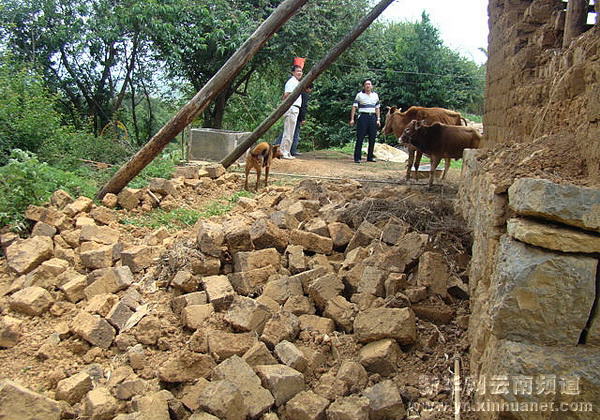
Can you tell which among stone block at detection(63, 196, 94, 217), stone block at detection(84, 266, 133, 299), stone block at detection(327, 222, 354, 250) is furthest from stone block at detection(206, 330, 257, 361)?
stone block at detection(63, 196, 94, 217)

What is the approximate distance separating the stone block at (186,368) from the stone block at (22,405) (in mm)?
627

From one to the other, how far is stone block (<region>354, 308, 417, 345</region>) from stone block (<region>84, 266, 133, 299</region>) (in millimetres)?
1998

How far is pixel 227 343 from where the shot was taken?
3342 mm

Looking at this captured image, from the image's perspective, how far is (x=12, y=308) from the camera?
4.00 meters

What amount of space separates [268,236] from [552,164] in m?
2.61

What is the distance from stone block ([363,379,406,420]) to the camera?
2.77m

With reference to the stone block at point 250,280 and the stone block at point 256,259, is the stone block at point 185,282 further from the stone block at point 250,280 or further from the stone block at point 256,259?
the stone block at point 256,259

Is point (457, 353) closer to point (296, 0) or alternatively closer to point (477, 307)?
point (477, 307)

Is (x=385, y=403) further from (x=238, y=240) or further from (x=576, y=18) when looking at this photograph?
(x=576, y=18)

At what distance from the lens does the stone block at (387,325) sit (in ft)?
10.7

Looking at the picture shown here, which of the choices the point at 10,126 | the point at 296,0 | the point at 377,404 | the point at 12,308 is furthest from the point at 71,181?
the point at 377,404

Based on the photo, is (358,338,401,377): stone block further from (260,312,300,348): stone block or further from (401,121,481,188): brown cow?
(401,121,481,188): brown cow

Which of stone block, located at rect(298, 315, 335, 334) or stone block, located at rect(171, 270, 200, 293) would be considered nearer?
stone block, located at rect(298, 315, 335, 334)

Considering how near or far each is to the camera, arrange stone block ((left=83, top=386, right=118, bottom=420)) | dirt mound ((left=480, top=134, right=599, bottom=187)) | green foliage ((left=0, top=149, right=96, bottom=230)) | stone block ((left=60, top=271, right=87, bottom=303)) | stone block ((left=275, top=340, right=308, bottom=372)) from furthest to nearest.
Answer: green foliage ((left=0, top=149, right=96, bottom=230)), stone block ((left=60, top=271, right=87, bottom=303)), stone block ((left=275, top=340, right=308, bottom=372)), stone block ((left=83, top=386, right=118, bottom=420)), dirt mound ((left=480, top=134, right=599, bottom=187))
